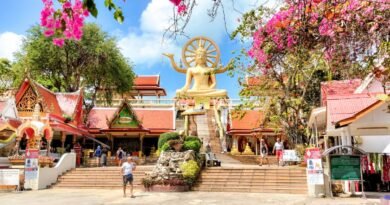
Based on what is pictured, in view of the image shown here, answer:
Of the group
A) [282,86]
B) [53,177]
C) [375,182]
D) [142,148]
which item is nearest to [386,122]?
[375,182]

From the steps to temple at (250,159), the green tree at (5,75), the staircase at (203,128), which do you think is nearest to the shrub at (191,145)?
the steps to temple at (250,159)

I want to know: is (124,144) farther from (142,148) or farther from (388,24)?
(388,24)

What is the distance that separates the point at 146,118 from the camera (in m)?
29.2

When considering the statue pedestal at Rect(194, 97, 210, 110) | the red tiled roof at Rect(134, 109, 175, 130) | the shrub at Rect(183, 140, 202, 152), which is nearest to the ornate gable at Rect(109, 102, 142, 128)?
the red tiled roof at Rect(134, 109, 175, 130)

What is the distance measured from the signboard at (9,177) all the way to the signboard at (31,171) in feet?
1.22

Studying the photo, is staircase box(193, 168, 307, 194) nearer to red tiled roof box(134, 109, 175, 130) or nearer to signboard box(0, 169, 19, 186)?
signboard box(0, 169, 19, 186)

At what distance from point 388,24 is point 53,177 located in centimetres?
1487

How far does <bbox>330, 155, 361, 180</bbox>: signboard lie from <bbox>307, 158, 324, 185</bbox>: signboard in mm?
595

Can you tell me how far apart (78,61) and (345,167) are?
19878mm

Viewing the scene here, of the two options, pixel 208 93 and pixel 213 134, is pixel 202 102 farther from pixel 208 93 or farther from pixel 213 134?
pixel 213 134

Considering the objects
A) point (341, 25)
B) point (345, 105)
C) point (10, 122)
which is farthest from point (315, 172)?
point (10, 122)

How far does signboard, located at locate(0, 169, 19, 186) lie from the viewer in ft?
49.5

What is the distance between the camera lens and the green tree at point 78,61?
2608 cm

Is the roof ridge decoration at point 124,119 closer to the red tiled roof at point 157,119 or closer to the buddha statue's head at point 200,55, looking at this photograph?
the red tiled roof at point 157,119
